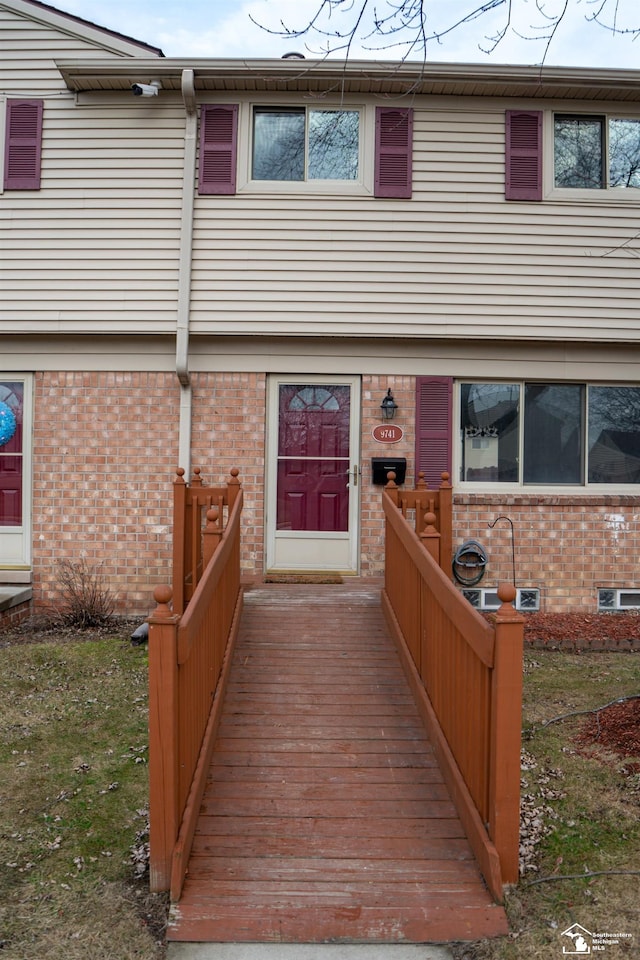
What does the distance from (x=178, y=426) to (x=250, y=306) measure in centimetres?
146

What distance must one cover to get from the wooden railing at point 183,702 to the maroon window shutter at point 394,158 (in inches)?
172

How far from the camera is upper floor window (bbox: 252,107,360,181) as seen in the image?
697 cm

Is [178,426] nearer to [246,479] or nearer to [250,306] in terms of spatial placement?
[246,479]

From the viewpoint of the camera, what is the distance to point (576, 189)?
7.01 m

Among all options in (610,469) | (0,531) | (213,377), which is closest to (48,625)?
(0,531)

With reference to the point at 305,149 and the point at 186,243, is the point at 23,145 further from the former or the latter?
the point at 305,149

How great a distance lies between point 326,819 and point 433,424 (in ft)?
15.0

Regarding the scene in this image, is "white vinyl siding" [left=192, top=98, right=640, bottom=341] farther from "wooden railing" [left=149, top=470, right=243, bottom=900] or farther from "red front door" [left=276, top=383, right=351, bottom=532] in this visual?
"wooden railing" [left=149, top=470, right=243, bottom=900]

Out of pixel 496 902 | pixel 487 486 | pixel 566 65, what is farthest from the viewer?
pixel 487 486

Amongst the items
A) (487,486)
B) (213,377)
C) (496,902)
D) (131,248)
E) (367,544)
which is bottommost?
(496,902)

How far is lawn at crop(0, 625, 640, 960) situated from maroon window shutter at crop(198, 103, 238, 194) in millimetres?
4830

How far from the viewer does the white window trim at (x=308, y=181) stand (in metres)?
6.90

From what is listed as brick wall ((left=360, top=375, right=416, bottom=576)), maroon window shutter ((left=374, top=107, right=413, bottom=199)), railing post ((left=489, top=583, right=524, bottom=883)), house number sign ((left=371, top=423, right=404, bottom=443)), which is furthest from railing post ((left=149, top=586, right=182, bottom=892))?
maroon window shutter ((left=374, top=107, right=413, bottom=199))

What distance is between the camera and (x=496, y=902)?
2664 mm
